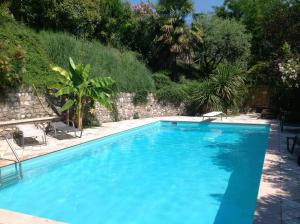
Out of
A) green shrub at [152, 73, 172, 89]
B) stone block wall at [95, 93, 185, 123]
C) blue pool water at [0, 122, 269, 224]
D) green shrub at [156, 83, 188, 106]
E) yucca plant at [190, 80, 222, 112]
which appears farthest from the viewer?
green shrub at [152, 73, 172, 89]

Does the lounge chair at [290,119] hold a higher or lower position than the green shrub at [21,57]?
lower

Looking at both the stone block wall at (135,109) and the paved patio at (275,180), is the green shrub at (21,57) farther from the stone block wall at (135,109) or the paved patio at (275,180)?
the stone block wall at (135,109)

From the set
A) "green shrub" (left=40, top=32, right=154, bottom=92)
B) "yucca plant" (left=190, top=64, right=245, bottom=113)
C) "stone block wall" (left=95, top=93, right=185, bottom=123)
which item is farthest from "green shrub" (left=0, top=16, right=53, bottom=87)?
"yucca plant" (left=190, top=64, right=245, bottom=113)

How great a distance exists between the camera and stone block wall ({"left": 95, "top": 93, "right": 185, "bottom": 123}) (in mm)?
17000

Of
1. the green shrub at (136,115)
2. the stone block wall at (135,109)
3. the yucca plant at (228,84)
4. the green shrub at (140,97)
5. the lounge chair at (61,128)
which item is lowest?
the lounge chair at (61,128)

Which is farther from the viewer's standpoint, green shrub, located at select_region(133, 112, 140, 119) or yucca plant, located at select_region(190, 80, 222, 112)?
yucca plant, located at select_region(190, 80, 222, 112)

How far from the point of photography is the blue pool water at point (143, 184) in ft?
19.0

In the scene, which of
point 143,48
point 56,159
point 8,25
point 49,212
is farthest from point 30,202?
point 143,48

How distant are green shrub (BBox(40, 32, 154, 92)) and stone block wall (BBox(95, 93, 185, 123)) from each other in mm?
660

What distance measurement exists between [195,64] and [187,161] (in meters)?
18.2

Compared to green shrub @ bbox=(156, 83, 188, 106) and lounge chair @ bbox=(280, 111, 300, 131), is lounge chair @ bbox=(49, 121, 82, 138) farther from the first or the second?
green shrub @ bbox=(156, 83, 188, 106)

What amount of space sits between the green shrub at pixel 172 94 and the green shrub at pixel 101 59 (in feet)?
2.52

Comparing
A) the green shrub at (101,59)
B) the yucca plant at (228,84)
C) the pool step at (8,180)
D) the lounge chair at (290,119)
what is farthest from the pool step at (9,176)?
the yucca plant at (228,84)

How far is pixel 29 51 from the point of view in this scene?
14.1m
